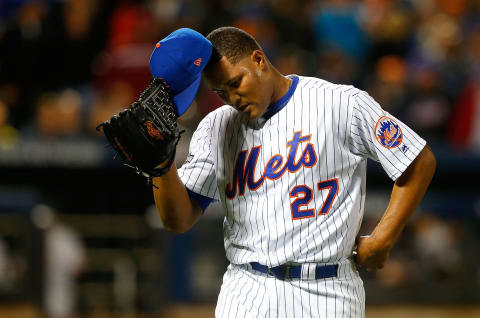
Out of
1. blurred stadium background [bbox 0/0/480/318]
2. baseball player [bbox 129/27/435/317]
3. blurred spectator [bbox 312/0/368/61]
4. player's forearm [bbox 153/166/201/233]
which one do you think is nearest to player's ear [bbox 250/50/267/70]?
baseball player [bbox 129/27/435/317]

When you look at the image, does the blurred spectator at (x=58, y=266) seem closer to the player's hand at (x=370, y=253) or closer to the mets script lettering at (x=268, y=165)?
the mets script lettering at (x=268, y=165)

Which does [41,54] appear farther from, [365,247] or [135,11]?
[365,247]

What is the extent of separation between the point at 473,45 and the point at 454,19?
73cm

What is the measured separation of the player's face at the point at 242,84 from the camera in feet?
9.17

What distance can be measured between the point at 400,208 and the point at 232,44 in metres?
0.81

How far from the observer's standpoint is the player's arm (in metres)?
2.79

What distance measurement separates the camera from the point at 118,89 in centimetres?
714

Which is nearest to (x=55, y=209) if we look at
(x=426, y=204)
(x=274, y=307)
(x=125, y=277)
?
(x=125, y=277)

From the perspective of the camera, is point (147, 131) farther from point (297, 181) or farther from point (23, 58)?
point (23, 58)

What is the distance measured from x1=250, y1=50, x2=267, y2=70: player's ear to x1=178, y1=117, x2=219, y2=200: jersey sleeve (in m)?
0.31

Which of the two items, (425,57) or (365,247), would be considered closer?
(365,247)

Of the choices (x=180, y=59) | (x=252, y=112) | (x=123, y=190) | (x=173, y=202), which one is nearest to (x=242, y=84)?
(x=252, y=112)

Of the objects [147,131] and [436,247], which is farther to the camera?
[436,247]

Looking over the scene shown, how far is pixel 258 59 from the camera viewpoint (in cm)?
288
